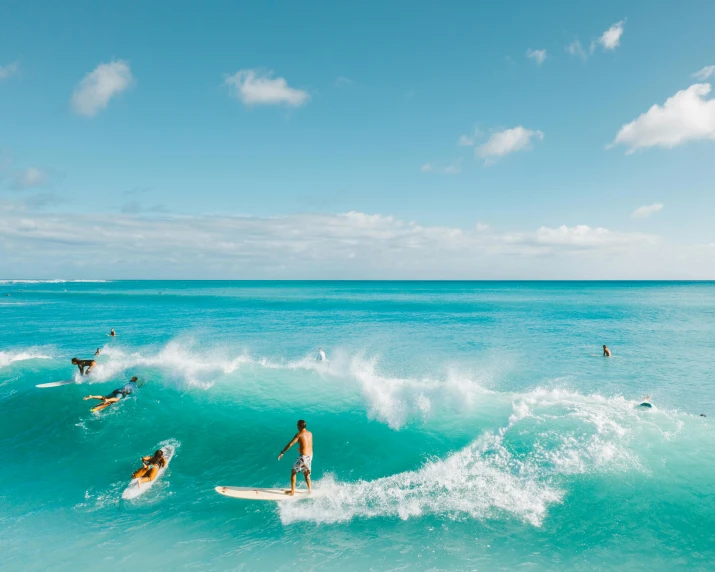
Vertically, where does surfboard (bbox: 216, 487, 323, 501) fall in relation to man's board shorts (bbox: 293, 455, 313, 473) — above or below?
below

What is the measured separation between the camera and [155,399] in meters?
20.6

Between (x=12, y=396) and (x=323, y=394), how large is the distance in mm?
16709

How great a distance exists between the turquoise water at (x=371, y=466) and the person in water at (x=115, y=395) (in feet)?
1.48

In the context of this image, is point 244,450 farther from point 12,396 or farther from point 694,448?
point 694,448

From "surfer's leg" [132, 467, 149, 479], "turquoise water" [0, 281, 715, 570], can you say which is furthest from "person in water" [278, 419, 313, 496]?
"surfer's leg" [132, 467, 149, 479]

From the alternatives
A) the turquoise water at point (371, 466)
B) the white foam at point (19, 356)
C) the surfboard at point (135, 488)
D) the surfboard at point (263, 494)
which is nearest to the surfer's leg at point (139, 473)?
the surfboard at point (135, 488)

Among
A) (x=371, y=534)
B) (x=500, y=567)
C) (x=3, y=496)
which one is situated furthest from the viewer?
(x=3, y=496)

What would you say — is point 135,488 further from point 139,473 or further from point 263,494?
point 263,494

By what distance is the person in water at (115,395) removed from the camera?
62.6ft

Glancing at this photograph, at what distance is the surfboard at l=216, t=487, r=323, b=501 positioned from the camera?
12.2 meters

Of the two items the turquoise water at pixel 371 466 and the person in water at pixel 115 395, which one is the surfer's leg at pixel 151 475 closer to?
the turquoise water at pixel 371 466

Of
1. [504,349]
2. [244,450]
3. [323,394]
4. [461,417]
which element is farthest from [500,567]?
[504,349]

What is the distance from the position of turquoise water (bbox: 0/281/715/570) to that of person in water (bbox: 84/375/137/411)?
45 centimetres

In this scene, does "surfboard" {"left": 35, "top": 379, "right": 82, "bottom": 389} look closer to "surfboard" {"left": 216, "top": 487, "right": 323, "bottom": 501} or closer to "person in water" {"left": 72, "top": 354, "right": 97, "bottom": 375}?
"person in water" {"left": 72, "top": 354, "right": 97, "bottom": 375}
